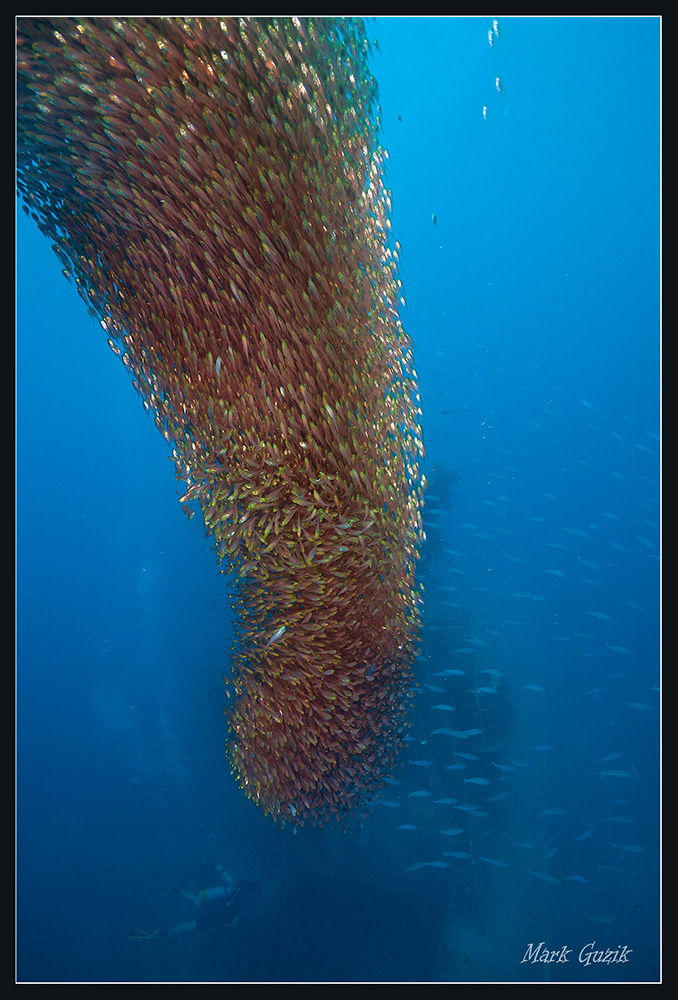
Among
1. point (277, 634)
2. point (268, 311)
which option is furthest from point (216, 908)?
point (268, 311)

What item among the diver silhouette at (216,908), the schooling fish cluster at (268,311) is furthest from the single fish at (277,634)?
the diver silhouette at (216,908)

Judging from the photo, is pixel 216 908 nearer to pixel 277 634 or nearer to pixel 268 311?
pixel 277 634

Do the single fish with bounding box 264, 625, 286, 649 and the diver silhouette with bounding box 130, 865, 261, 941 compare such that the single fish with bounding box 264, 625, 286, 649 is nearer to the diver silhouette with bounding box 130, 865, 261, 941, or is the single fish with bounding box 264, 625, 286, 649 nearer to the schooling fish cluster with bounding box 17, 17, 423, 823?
the schooling fish cluster with bounding box 17, 17, 423, 823

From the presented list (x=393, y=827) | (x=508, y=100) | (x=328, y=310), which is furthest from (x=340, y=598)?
(x=508, y=100)

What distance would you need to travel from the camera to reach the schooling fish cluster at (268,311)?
215 cm

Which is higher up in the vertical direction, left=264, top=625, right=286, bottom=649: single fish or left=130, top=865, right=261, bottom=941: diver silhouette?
left=264, top=625, right=286, bottom=649: single fish

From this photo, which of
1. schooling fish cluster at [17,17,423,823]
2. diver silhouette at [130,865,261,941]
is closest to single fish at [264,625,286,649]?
schooling fish cluster at [17,17,423,823]

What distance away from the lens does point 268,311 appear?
251cm

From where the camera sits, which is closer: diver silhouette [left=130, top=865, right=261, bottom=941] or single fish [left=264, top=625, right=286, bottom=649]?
single fish [left=264, top=625, right=286, bottom=649]

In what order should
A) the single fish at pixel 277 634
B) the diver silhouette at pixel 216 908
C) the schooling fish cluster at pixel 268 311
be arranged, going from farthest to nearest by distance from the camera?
the diver silhouette at pixel 216 908 < the single fish at pixel 277 634 < the schooling fish cluster at pixel 268 311

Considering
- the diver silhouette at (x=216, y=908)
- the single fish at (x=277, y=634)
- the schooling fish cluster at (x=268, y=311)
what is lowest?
the diver silhouette at (x=216, y=908)

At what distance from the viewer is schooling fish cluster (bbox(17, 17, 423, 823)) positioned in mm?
2154

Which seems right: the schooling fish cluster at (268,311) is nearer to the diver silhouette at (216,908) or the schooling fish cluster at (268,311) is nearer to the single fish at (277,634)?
the single fish at (277,634)

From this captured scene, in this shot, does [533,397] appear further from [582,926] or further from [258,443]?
[582,926]
